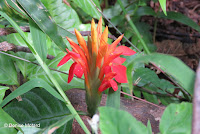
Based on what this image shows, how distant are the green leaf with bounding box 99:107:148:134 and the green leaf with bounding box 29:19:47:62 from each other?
0.44 m

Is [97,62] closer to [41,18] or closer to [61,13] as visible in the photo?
[41,18]

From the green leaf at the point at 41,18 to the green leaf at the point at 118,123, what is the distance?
48 cm

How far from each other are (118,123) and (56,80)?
0.59m

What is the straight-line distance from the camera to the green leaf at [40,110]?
85 centimetres

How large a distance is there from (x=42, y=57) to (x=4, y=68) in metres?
0.26

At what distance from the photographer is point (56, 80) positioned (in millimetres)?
944

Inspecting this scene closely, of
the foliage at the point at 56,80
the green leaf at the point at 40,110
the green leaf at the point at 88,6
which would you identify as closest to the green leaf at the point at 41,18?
the foliage at the point at 56,80

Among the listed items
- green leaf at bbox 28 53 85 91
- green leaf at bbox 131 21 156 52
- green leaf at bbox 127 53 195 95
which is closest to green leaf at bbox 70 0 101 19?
green leaf at bbox 28 53 85 91

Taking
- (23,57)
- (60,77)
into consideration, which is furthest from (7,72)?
(60,77)

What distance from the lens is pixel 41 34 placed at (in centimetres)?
84

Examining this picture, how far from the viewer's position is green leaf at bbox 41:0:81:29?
1174 mm

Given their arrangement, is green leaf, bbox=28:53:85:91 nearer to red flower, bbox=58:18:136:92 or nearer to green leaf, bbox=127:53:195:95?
red flower, bbox=58:18:136:92

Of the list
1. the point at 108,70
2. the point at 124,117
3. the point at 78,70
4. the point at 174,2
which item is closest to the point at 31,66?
the point at 78,70

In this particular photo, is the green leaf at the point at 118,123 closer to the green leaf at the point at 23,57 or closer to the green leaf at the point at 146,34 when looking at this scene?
the green leaf at the point at 23,57
